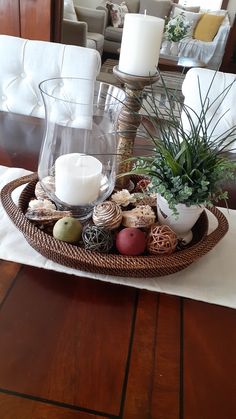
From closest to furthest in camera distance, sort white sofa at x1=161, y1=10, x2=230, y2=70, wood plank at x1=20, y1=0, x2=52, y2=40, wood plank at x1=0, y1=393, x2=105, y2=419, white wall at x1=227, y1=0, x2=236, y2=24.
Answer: wood plank at x1=0, y1=393, x2=105, y2=419, wood plank at x1=20, y1=0, x2=52, y2=40, white sofa at x1=161, y1=10, x2=230, y2=70, white wall at x1=227, y1=0, x2=236, y2=24

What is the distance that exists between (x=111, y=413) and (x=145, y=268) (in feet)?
0.68

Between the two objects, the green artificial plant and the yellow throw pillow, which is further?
the yellow throw pillow

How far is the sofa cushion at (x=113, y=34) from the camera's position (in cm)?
475

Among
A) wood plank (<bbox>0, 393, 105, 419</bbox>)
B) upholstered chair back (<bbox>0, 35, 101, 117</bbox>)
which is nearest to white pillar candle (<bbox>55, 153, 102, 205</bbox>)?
wood plank (<bbox>0, 393, 105, 419</bbox>)

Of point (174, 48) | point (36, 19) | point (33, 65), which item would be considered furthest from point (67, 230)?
point (174, 48)

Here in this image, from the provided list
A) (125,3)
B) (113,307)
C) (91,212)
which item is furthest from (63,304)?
(125,3)

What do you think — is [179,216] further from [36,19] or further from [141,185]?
[36,19]

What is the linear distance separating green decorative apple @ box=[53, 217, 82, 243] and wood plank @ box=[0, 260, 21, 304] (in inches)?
3.4

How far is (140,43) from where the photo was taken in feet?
2.02

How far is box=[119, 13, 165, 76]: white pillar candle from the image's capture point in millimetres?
600

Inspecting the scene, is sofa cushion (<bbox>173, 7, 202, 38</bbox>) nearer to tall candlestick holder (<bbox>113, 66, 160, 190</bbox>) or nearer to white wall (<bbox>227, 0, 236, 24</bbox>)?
white wall (<bbox>227, 0, 236, 24</bbox>)

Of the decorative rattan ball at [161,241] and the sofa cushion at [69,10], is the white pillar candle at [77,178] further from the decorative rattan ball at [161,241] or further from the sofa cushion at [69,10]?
the sofa cushion at [69,10]

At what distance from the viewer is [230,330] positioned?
508mm

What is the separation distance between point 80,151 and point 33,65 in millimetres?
730
